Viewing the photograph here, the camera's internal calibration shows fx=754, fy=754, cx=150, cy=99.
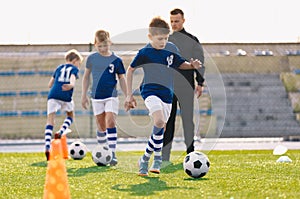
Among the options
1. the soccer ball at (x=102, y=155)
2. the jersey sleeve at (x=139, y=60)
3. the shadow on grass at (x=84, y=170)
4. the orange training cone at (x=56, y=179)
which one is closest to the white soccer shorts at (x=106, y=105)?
the soccer ball at (x=102, y=155)

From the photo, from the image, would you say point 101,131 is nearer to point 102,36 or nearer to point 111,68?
point 111,68

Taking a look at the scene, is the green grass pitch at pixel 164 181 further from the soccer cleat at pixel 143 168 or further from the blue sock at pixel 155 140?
the blue sock at pixel 155 140

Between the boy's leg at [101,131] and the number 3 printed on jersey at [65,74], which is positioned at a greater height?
the number 3 printed on jersey at [65,74]

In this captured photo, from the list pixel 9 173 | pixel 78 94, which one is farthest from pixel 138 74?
pixel 78 94

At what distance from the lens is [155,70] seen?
838cm

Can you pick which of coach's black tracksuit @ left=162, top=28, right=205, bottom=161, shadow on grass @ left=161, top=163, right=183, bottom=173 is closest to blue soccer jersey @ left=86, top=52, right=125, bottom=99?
coach's black tracksuit @ left=162, top=28, right=205, bottom=161

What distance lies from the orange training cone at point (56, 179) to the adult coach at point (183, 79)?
419 centimetres

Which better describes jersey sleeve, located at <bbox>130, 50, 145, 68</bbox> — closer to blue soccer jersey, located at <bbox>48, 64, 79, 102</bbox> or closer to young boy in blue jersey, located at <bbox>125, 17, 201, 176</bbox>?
young boy in blue jersey, located at <bbox>125, 17, 201, 176</bbox>

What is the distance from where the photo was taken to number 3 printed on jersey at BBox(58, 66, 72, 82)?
11.5m

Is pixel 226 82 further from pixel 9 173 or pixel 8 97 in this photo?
pixel 9 173

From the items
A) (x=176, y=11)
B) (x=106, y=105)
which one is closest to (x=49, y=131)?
(x=106, y=105)

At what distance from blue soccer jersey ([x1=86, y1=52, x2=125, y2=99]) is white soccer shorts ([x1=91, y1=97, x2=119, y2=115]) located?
2.3 inches

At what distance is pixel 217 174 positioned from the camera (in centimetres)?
845

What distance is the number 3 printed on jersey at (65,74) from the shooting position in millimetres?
11469
